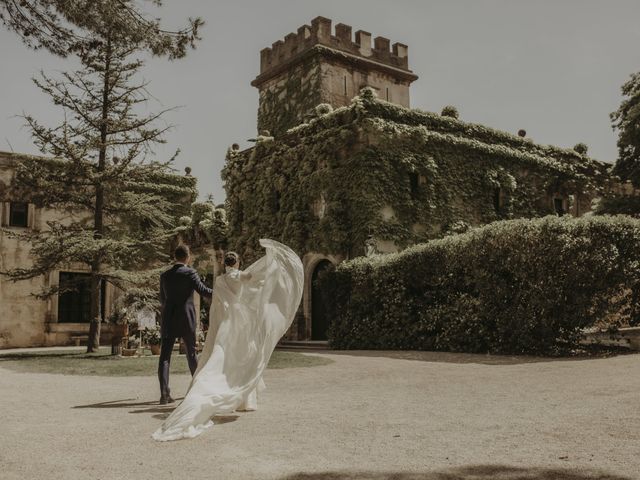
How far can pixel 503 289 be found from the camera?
14211 mm

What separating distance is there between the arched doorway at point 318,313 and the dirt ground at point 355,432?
12603mm

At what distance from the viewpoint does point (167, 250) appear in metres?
28.7

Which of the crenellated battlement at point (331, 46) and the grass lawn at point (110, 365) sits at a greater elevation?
the crenellated battlement at point (331, 46)

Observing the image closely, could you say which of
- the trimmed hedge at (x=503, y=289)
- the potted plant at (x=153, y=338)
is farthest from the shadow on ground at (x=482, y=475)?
the potted plant at (x=153, y=338)

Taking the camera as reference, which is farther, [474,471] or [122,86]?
[122,86]

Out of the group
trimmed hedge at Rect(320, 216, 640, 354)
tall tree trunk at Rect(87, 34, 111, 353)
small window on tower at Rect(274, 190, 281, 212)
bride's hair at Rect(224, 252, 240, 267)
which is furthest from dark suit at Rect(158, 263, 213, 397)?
small window on tower at Rect(274, 190, 281, 212)

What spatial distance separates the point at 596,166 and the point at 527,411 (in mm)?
23360

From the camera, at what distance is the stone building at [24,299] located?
24.7m

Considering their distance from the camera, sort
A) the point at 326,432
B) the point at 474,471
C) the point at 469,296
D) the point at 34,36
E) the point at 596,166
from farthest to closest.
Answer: the point at 596,166 < the point at 469,296 < the point at 34,36 < the point at 326,432 < the point at 474,471

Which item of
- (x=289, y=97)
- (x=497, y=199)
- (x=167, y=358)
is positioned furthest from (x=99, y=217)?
(x=497, y=199)

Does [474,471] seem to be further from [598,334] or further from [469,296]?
[598,334]

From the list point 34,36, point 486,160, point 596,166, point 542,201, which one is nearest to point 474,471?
point 34,36

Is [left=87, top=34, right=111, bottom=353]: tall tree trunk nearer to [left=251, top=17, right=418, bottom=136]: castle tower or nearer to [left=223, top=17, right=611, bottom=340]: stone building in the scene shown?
[left=223, top=17, right=611, bottom=340]: stone building

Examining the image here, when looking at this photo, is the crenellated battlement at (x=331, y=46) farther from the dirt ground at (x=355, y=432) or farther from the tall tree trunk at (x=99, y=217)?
the dirt ground at (x=355, y=432)
